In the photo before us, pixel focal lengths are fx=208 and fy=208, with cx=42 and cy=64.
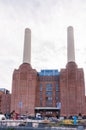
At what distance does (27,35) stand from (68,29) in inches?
748

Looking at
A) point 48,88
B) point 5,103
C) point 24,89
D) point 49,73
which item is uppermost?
point 49,73

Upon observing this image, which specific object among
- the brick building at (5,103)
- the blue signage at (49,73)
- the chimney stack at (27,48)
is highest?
the chimney stack at (27,48)

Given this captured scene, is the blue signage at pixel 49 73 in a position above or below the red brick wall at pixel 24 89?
above

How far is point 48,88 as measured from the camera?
9419 centimetres

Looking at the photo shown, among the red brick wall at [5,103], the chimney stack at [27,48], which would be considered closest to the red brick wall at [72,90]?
the chimney stack at [27,48]

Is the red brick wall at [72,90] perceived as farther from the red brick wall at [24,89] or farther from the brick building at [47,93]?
the red brick wall at [24,89]

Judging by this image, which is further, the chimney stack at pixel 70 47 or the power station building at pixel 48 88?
the chimney stack at pixel 70 47

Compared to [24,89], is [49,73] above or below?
above

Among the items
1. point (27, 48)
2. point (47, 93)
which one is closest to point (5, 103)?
point (47, 93)

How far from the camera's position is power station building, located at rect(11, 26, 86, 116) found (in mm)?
87312

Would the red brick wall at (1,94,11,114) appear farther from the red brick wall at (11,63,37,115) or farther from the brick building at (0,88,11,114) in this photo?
the red brick wall at (11,63,37,115)

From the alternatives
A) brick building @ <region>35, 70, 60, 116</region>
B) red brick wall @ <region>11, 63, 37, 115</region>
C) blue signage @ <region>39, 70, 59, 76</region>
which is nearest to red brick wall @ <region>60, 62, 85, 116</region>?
brick building @ <region>35, 70, 60, 116</region>

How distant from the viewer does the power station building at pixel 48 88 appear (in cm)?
8731

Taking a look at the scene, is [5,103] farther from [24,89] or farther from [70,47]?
[70,47]
